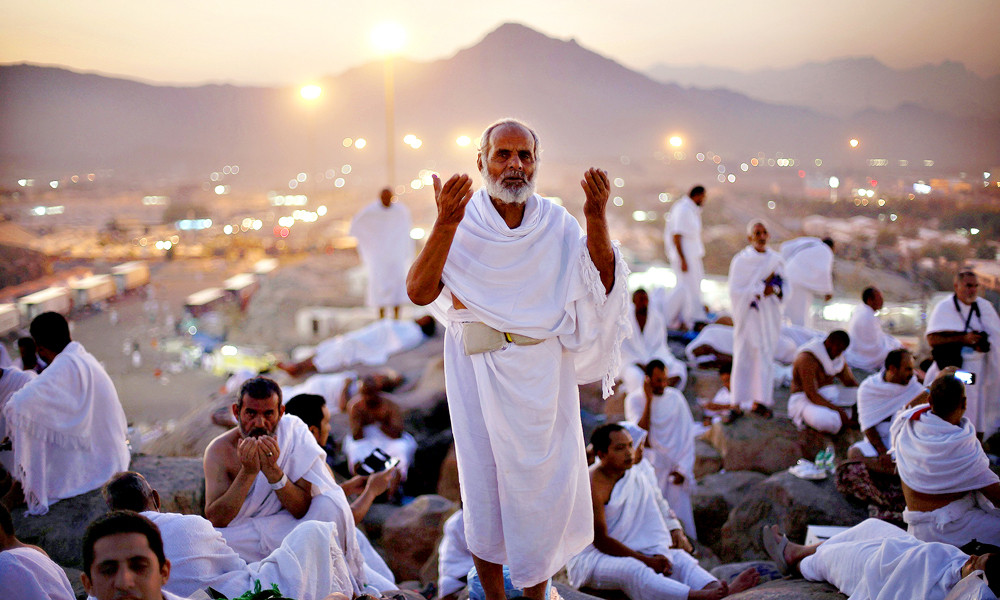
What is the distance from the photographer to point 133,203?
16.8 metres

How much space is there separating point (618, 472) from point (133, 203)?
53.3ft

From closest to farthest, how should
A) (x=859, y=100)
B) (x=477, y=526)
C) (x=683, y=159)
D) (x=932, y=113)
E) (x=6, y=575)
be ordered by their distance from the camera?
(x=6, y=575)
(x=477, y=526)
(x=932, y=113)
(x=859, y=100)
(x=683, y=159)

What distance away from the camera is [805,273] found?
887 centimetres

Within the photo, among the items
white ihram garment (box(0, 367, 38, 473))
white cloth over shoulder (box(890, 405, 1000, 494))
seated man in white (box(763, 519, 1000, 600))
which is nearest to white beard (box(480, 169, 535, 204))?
seated man in white (box(763, 519, 1000, 600))

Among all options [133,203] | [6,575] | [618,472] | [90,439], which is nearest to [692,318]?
[618,472]

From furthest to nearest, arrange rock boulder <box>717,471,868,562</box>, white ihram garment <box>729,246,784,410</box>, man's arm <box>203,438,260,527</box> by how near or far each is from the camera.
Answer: white ihram garment <box>729,246,784,410</box>, rock boulder <box>717,471,868,562</box>, man's arm <box>203,438,260,527</box>

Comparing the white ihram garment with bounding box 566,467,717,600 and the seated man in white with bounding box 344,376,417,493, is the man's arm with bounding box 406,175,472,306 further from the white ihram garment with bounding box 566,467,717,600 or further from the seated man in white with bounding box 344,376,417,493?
the seated man in white with bounding box 344,376,417,493

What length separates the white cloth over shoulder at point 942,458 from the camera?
3500mm

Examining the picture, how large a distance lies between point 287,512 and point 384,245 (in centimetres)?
673

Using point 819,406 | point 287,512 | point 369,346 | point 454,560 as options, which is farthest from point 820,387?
point 369,346

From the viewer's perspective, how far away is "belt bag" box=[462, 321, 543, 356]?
2543mm

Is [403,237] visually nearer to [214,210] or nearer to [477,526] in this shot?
[477,526]

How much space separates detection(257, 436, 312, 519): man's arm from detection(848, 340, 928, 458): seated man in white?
4.02 meters

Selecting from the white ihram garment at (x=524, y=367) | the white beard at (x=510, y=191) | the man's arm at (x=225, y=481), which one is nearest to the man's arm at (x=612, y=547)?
the white ihram garment at (x=524, y=367)
